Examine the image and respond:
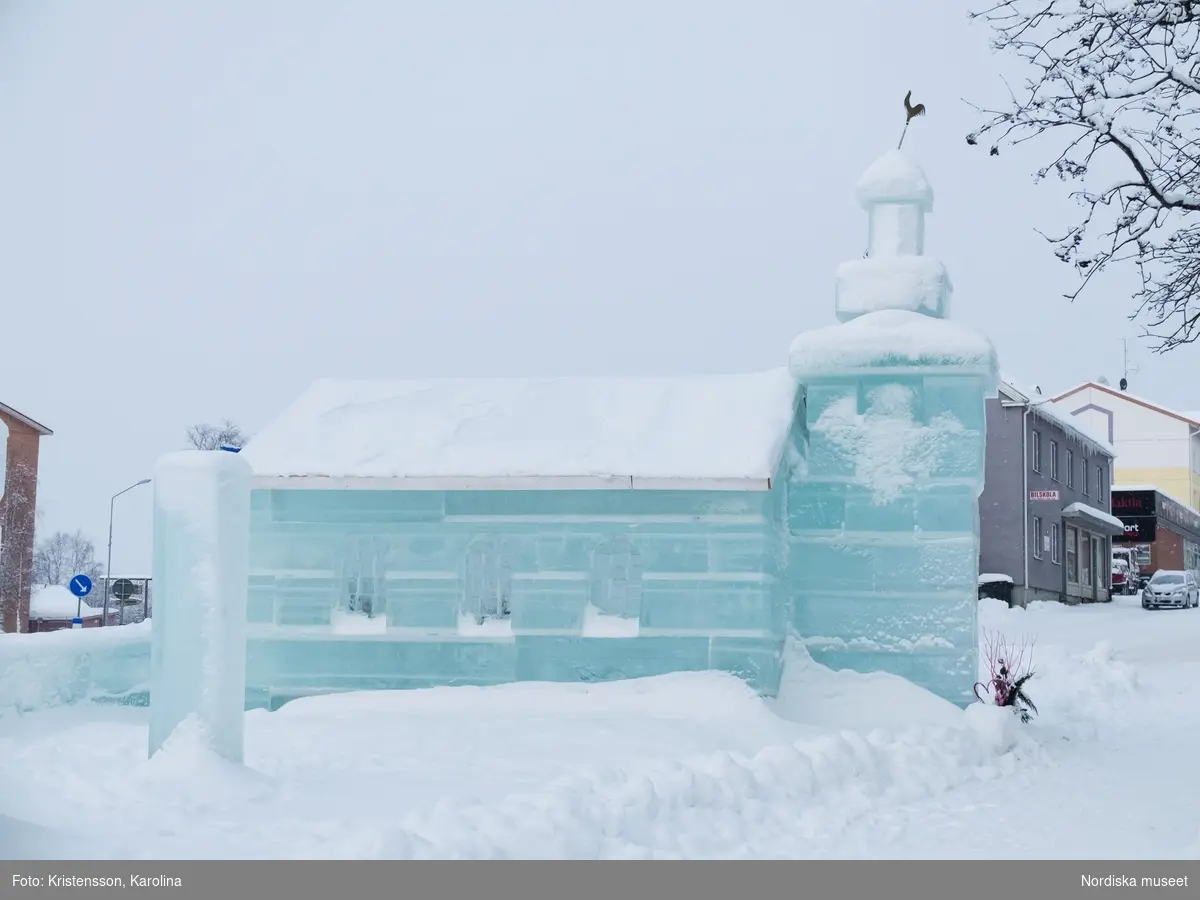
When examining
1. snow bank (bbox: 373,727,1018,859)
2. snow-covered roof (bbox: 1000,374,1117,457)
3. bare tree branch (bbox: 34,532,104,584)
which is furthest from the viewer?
bare tree branch (bbox: 34,532,104,584)

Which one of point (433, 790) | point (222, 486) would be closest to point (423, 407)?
point (222, 486)

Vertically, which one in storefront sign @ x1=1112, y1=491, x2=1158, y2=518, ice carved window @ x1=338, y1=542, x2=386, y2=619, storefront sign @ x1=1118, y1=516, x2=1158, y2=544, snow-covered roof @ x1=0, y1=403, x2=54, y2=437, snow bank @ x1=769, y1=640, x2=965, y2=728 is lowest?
snow bank @ x1=769, y1=640, x2=965, y2=728

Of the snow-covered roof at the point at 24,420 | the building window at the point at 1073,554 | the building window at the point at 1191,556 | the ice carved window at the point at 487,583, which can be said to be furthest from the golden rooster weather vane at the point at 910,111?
the building window at the point at 1191,556

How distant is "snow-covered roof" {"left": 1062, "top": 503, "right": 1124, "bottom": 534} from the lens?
132 ft

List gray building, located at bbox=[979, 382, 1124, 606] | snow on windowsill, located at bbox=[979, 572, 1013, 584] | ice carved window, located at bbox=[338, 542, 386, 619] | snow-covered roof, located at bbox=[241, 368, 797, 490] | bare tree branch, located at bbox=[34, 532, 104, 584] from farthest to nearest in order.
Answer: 1. bare tree branch, located at bbox=[34, 532, 104, 584]
2. gray building, located at bbox=[979, 382, 1124, 606]
3. snow on windowsill, located at bbox=[979, 572, 1013, 584]
4. ice carved window, located at bbox=[338, 542, 386, 619]
5. snow-covered roof, located at bbox=[241, 368, 797, 490]

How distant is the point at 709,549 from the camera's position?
14.3 metres

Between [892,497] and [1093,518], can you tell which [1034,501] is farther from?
[892,497]

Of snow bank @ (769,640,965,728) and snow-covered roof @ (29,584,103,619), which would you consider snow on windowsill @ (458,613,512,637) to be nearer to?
snow bank @ (769,640,965,728)

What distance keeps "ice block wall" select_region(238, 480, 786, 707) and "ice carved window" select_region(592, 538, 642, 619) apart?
0.05 ft

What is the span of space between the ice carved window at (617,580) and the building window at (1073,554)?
30.2 meters

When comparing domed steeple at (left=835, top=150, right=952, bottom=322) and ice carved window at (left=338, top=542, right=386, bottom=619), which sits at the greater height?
domed steeple at (left=835, top=150, right=952, bottom=322)

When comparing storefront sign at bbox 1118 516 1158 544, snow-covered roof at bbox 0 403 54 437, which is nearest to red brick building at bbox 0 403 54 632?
snow-covered roof at bbox 0 403 54 437

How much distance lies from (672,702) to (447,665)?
2.55 m
